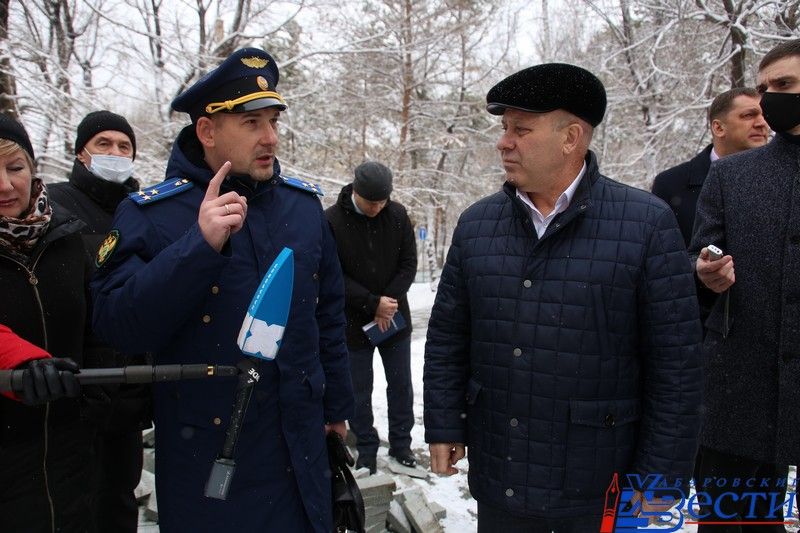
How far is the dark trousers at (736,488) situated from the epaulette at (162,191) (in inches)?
98.9

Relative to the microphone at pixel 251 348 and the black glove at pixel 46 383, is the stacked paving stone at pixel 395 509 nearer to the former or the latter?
the microphone at pixel 251 348

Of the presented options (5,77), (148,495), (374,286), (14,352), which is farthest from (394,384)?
(5,77)

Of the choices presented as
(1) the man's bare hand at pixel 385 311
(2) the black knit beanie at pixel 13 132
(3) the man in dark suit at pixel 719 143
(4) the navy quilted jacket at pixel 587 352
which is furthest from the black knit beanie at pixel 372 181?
(2) the black knit beanie at pixel 13 132

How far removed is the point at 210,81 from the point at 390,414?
326cm

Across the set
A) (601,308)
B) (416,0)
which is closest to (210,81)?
(601,308)

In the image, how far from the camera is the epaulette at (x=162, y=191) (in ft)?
6.56

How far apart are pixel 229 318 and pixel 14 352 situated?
0.63 meters

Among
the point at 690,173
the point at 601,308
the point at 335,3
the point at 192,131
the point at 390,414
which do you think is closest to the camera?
the point at 601,308

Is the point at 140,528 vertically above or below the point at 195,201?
below

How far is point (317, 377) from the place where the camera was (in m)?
2.21

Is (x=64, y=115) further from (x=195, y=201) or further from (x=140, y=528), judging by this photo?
(x=195, y=201)

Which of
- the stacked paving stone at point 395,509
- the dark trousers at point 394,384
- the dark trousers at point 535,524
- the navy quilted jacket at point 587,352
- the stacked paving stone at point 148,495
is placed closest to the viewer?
the navy quilted jacket at point 587,352

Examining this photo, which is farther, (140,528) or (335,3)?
(335,3)

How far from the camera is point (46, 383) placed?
1688 millimetres
